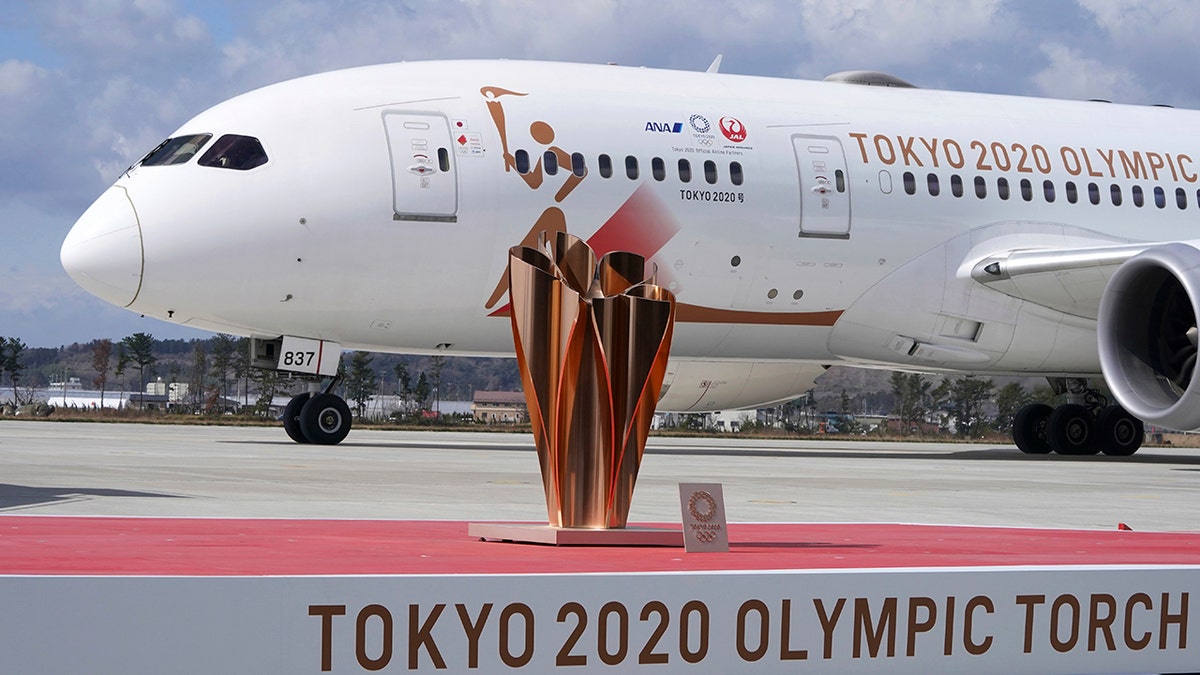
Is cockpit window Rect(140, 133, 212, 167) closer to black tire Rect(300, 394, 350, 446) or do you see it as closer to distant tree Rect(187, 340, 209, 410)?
black tire Rect(300, 394, 350, 446)

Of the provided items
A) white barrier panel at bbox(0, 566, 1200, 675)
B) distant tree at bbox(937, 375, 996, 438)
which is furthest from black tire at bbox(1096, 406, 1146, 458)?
distant tree at bbox(937, 375, 996, 438)

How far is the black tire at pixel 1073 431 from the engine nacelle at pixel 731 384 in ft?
9.73

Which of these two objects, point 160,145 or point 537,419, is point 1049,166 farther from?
point 537,419

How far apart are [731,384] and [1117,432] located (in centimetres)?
469

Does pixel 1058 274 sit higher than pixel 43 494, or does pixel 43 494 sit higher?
pixel 1058 274

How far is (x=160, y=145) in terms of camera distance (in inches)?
601

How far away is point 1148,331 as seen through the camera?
13766 millimetres

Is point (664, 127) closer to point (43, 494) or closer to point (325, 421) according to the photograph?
point (325, 421)

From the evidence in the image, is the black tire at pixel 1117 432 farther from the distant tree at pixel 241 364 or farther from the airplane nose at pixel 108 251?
the distant tree at pixel 241 364

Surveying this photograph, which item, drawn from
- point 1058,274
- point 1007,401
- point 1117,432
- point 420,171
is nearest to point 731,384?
point 1058,274

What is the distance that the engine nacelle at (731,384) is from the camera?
710 inches

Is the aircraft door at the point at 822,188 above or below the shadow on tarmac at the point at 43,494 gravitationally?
above

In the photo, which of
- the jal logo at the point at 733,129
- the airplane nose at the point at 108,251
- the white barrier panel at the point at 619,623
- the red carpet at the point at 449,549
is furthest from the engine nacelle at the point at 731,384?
the white barrier panel at the point at 619,623

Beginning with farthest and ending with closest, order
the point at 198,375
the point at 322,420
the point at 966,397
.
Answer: the point at 198,375 → the point at 966,397 → the point at 322,420
